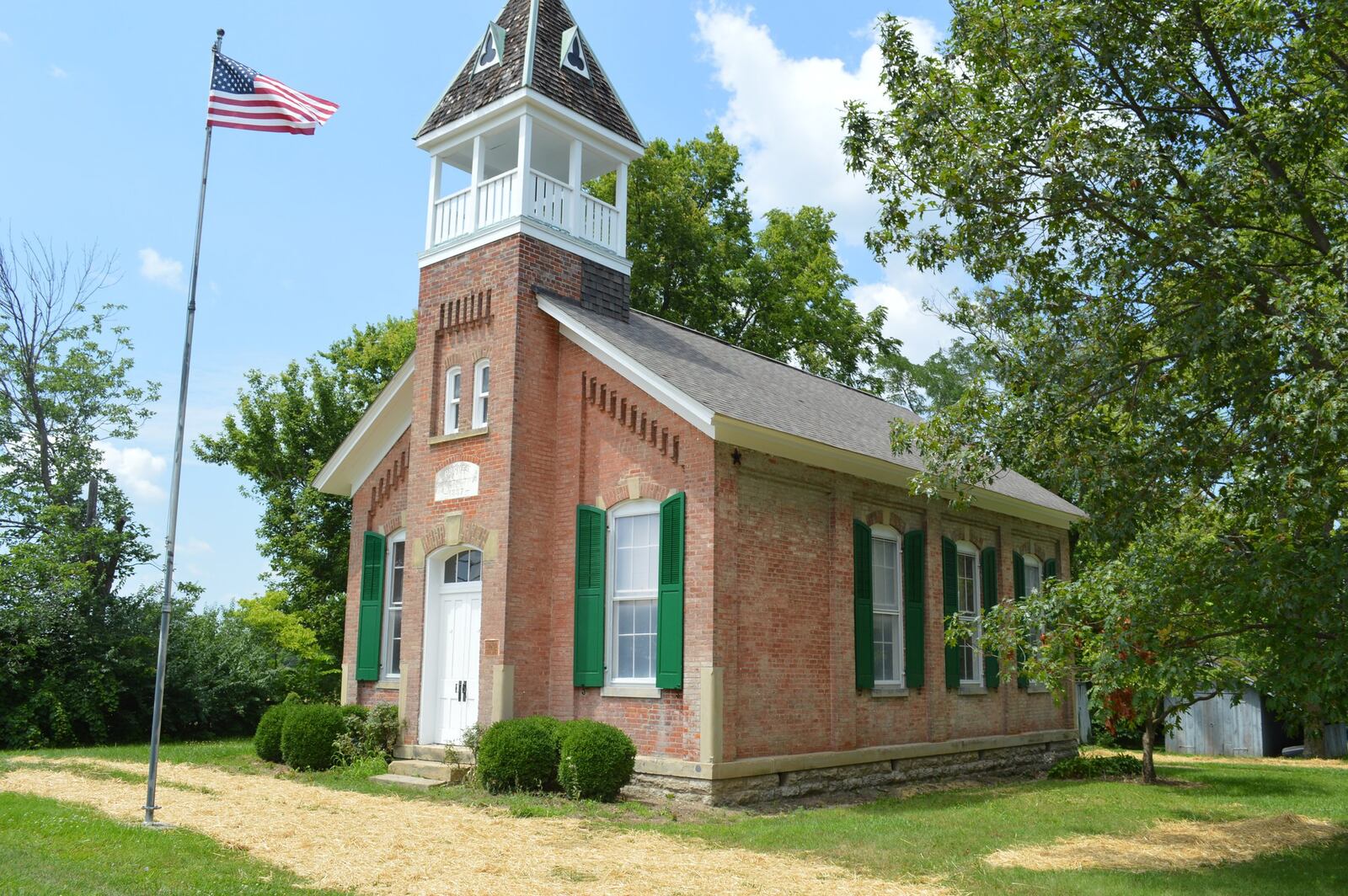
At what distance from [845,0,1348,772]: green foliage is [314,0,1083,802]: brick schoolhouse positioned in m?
4.02

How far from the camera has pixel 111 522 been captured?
2636 cm

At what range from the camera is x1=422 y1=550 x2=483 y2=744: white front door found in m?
15.9

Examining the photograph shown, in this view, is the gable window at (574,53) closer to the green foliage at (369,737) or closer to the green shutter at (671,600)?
the green shutter at (671,600)

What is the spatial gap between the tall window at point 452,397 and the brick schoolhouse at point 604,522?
36 mm

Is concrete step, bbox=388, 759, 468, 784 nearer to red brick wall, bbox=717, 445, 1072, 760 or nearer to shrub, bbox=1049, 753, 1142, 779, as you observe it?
red brick wall, bbox=717, 445, 1072, 760

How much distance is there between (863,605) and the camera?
16359mm

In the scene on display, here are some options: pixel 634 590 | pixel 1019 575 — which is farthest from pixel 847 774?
pixel 1019 575

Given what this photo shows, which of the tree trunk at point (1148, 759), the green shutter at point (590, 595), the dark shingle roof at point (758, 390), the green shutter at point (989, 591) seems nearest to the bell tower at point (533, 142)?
the dark shingle roof at point (758, 390)

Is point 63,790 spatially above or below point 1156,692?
below

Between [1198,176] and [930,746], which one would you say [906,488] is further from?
[1198,176]

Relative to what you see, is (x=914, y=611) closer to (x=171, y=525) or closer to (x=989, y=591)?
(x=989, y=591)

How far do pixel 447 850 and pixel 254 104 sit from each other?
829cm

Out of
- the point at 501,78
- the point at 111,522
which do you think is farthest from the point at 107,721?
the point at 501,78

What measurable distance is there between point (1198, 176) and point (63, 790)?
14.2 meters
